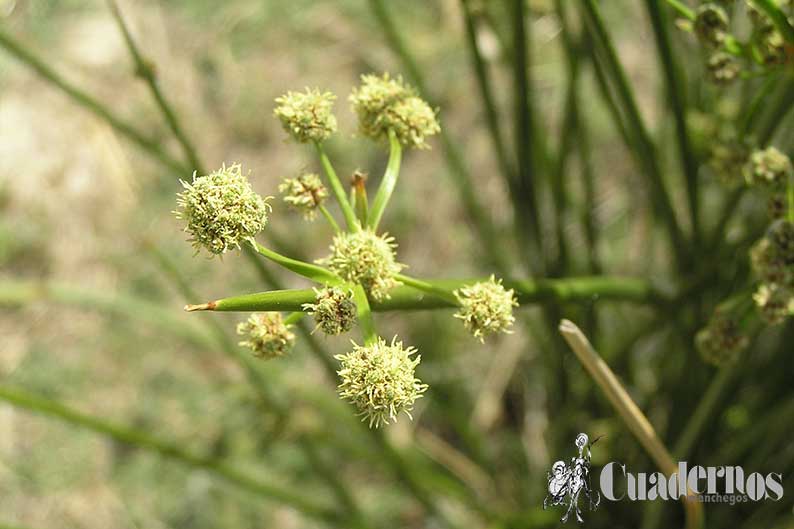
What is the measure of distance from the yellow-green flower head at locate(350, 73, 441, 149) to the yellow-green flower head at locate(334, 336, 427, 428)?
309 mm

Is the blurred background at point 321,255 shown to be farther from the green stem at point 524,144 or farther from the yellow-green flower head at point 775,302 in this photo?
the yellow-green flower head at point 775,302

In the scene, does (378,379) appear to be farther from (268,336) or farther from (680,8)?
(680,8)

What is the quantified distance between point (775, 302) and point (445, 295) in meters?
0.43

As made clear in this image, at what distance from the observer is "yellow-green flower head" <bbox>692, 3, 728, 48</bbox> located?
1.01 m

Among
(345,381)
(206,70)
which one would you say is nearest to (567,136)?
(345,381)

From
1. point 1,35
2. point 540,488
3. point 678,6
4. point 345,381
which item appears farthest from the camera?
point 540,488

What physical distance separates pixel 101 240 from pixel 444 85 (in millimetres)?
1418

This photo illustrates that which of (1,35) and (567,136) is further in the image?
(567,136)

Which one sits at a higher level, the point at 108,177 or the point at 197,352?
the point at 108,177

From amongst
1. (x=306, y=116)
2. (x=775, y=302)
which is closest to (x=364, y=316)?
(x=306, y=116)

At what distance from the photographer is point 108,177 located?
2961mm

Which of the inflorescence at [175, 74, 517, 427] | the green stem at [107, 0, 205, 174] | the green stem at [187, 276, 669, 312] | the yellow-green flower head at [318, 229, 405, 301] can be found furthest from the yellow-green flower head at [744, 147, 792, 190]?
the green stem at [107, 0, 205, 174]

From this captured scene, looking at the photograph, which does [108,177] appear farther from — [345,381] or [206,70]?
[345,381]

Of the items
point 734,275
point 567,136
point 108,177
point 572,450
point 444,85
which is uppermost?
point 444,85
